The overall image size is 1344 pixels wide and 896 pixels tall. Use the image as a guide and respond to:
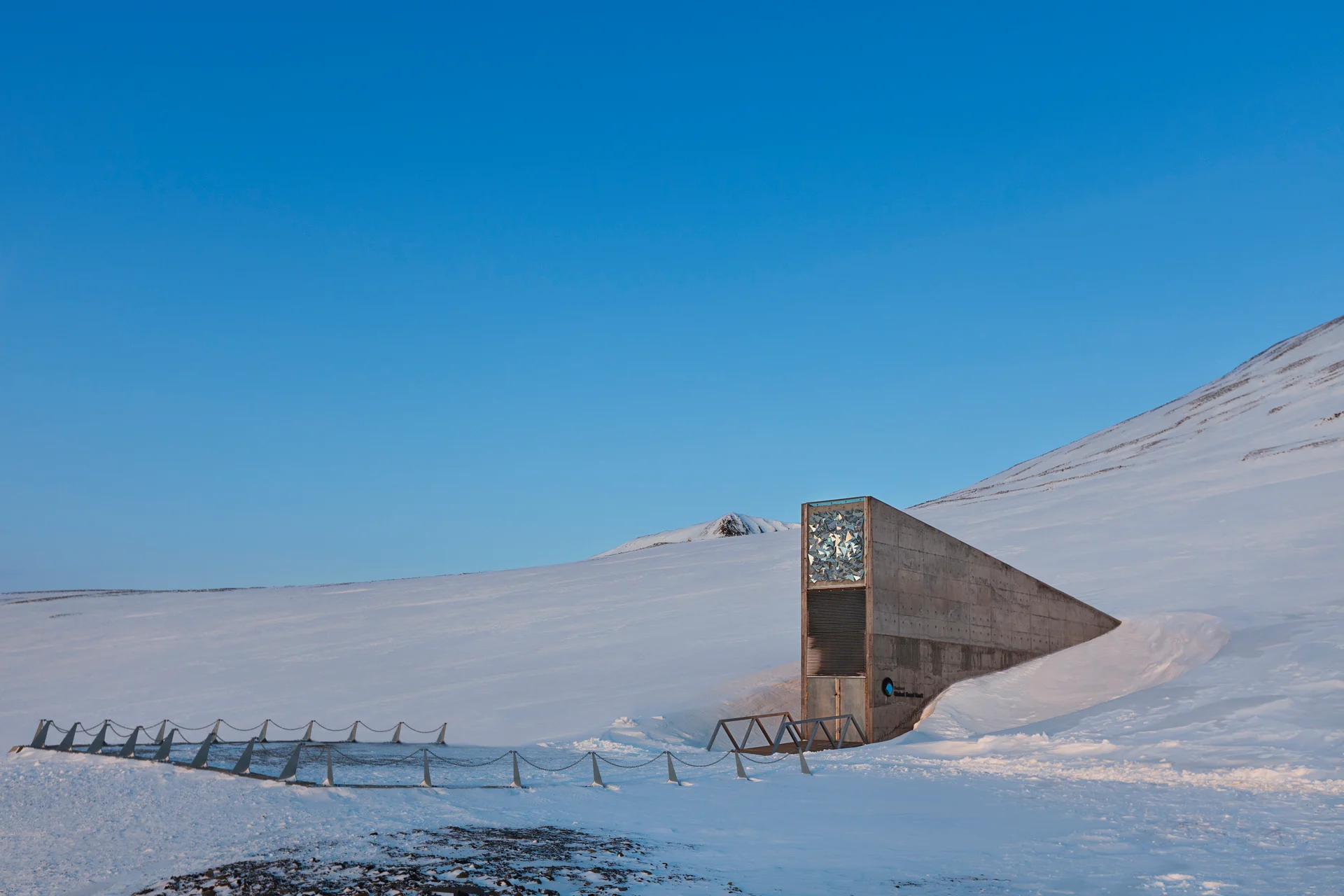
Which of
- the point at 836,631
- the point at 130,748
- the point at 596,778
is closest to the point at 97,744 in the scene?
the point at 130,748

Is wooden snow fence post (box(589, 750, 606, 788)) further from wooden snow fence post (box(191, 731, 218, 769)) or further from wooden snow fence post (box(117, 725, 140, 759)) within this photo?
wooden snow fence post (box(117, 725, 140, 759))

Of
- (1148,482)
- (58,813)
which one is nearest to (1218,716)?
(58,813)

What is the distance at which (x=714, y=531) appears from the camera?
342 ft

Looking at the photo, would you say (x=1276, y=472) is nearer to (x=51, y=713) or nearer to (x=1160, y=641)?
(x=1160, y=641)

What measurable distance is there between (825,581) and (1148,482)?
96.4ft

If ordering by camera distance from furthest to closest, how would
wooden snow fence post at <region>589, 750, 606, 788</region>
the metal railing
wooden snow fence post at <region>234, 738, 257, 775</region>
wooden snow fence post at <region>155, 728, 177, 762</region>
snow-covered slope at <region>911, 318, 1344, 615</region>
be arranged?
snow-covered slope at <region>911, 318, 1344, 615</region>, the metal railing, wooden snow fence post at <region>155, 728, 177, 762</region>, wooden snow fence post at <region>589, 750, 606, 788</region>, wooden snow fence post at <region>234, 738, 257, 775</region>

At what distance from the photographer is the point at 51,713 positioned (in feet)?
98.6

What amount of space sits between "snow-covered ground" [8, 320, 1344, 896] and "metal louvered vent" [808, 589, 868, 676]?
1.88 meters

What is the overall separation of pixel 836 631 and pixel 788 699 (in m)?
4.65

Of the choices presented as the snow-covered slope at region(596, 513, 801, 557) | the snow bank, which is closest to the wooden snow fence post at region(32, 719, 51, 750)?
the snow bank

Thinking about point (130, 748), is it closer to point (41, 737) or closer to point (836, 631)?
point (41, 737)

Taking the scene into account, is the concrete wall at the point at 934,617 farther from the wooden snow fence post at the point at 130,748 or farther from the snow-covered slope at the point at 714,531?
the snow-covered slope at the point at 714,531

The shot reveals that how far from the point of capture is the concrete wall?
749 inches

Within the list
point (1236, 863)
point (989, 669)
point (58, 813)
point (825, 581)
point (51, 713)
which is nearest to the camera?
point (1236, 863)
